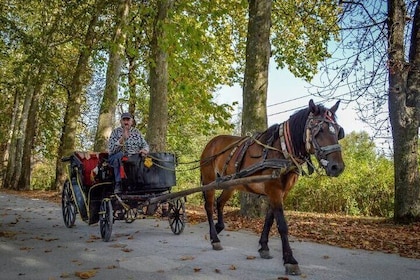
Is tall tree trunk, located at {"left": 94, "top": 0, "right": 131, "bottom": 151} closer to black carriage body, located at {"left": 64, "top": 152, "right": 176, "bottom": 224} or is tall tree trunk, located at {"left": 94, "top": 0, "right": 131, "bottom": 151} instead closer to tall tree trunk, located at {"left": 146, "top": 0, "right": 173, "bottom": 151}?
tall tree trunk, located at {"left": 146, "top": 0, "right": 173, "bottom": 151}

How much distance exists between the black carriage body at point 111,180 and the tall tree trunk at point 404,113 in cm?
538

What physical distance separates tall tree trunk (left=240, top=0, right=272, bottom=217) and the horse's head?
16.8 feet

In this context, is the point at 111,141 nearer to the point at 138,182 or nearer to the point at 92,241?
the point at 138,182

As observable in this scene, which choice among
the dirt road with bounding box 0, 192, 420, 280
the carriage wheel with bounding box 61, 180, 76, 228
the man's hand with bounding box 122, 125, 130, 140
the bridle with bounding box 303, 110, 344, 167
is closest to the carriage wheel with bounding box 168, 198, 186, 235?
the dirt road with bounding box 0, 192, 420, 280

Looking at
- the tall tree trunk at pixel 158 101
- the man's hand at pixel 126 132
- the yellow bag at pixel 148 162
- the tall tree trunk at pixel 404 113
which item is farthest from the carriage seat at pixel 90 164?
the tall tree trunk at pixel 404 113

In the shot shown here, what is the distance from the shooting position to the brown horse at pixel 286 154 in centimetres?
512

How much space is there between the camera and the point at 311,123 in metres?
5.32

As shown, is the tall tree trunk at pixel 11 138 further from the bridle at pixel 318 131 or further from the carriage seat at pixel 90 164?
the bridle at pixel 318 131

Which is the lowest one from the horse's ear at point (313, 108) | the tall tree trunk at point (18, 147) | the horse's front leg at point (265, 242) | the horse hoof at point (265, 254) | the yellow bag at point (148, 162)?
the horse hoof at point (265, 254)

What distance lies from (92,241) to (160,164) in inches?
74.3

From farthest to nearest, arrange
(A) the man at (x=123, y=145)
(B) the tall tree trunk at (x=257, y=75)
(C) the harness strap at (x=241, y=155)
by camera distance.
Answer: (B) the tall tree trunk at (x=257, y=75), (A) the man at (x=123, y=145), (C) the harness strap at (x=241, y=155)

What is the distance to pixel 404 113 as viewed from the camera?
9.78 m

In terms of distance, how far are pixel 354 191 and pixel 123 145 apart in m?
9.92

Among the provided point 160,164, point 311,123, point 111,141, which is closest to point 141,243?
point 160,164
